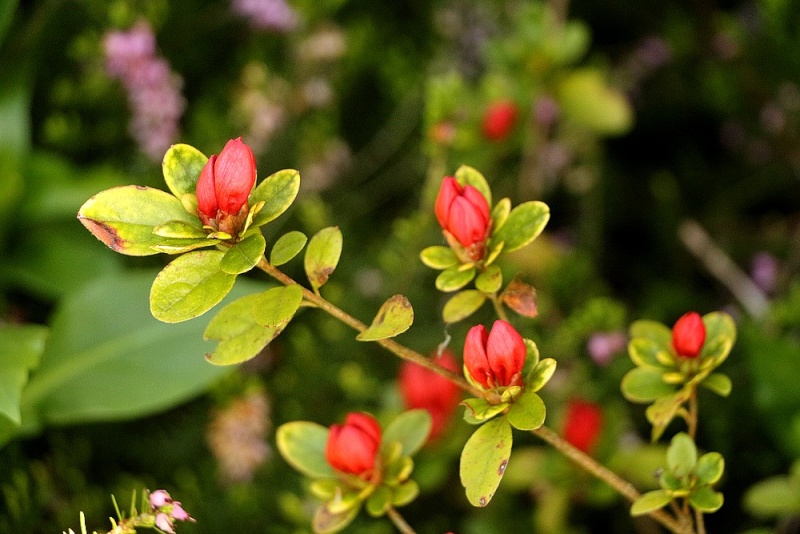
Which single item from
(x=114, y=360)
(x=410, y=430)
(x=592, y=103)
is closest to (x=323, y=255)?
(x=410, y=430)

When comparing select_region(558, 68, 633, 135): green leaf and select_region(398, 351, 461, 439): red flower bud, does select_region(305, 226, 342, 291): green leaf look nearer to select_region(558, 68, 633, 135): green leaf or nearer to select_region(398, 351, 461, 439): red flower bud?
select_region(398, 351, 461, 439): red flower bud

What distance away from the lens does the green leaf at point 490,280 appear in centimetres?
40

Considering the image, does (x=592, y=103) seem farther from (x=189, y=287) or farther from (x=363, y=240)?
(x=189, y=287)

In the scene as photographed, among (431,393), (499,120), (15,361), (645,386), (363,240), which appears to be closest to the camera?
(645,386)

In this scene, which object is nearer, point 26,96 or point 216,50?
point 26,96

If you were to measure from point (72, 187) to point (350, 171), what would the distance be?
0.37 m

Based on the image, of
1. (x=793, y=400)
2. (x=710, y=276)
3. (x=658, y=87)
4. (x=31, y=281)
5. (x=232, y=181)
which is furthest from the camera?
(x=658, y=87)

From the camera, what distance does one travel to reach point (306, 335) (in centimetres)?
83

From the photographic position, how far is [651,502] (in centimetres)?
41

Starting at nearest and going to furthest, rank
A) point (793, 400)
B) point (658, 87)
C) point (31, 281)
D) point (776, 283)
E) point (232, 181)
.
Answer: point (232, 181) → point (793, 400) → point (31, 281) → point (776, 283) → point (658, 87)

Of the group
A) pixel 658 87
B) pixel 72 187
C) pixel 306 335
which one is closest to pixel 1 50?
pixel 72 187

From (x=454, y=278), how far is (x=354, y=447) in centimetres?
10

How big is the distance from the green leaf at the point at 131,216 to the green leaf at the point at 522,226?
0.15 meters

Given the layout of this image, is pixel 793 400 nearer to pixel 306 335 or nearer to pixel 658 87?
pixel 306 335
